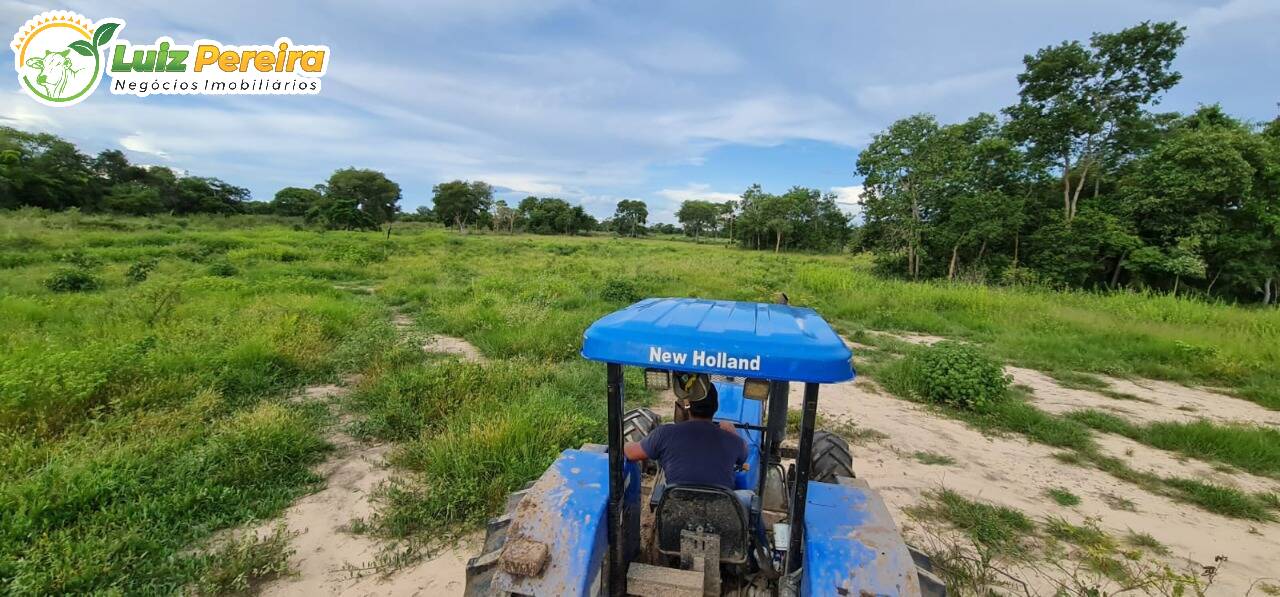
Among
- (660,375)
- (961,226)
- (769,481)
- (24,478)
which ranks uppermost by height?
(961,226)

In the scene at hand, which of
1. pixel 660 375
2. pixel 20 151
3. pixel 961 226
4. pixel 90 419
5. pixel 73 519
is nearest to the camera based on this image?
pixel 660 375

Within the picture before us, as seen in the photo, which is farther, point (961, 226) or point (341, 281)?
point (961, 226)

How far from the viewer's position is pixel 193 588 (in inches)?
106

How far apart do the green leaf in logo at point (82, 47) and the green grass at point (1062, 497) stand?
46.0ft

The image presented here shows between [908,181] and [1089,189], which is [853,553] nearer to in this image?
[908,181]

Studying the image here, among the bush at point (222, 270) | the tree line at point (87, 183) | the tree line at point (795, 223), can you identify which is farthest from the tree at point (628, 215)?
the bush at point (222, 270)

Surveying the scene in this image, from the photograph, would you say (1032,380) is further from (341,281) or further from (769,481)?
(341,281)

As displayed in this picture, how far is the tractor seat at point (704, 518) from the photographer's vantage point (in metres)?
1.98

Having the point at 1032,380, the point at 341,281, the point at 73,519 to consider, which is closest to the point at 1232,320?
the point at 1032,380

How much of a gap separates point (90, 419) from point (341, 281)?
12.3 m

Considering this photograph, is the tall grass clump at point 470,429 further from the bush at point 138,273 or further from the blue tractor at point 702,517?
the bush at point 138,273

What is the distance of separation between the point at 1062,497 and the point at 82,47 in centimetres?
1416

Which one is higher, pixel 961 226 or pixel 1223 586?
pixel 961 226

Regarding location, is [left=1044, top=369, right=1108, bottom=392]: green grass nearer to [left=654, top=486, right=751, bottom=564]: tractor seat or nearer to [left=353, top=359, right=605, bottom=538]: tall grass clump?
[left=353, top=359, right=605, bottom=538]: tall grass clump
